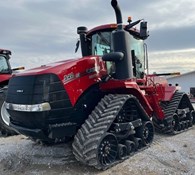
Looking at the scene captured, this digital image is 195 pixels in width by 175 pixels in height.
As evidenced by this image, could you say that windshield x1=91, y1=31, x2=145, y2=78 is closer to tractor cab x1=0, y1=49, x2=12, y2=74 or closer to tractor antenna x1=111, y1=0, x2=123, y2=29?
tractor antenna x1=111, y1=0, x2=123, y2=29

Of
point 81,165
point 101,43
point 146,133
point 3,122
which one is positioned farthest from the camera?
point 3,122

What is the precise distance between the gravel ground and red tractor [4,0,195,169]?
0.26m

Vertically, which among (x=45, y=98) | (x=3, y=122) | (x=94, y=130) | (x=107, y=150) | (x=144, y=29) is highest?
(x=144, y=29)

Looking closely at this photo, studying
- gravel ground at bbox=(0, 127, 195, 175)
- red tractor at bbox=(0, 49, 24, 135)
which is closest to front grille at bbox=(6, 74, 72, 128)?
gravel ground at bbox=(0, 127, 195, 175)

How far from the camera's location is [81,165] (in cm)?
528

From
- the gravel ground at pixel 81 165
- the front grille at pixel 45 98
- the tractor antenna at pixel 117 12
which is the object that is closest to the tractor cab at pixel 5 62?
the gravel ground at pixel 81 165

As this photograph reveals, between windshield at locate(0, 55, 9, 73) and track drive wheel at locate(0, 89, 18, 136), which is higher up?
windshield at locate(0, 55, 9, 73)

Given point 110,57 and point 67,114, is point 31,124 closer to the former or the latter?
point 67,114

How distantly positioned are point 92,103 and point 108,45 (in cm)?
142

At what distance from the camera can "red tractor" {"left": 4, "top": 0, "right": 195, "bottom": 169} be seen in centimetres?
484

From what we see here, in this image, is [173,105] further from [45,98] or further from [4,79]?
[4,79]

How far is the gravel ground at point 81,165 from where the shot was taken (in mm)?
4964

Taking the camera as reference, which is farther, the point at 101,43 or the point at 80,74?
the point at 101,43

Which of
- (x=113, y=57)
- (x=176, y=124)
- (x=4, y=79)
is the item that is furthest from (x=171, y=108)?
(x=4, y=79)
